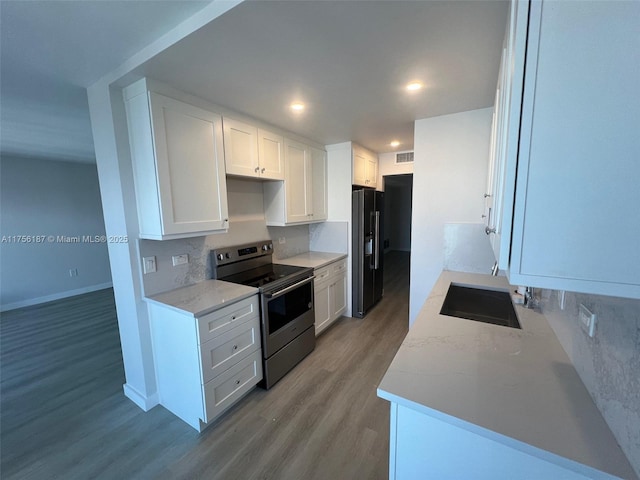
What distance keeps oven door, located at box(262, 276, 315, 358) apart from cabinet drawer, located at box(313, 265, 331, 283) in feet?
0.69

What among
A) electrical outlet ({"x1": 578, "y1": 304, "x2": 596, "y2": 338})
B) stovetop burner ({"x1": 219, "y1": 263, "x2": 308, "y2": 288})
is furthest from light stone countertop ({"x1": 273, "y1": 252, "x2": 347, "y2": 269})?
electrical outlet ({"x1": 578, "y1": 304, "x2": 596, "y2": 338})

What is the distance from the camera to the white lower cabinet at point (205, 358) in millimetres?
1681

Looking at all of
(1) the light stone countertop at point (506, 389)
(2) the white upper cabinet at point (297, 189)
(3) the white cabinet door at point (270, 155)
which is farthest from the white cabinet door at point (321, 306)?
(1) the light stone countertop at point (506, 389)

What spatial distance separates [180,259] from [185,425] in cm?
122

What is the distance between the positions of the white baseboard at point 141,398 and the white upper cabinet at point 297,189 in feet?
6.22

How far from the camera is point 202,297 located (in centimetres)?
187

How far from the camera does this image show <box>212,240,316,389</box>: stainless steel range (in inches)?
84.4

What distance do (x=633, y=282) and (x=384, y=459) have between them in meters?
1.63

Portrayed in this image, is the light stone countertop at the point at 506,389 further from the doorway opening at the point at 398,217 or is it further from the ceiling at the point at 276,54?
the doorway opening at the point at 398,217

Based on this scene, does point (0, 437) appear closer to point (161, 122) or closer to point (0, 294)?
point (161, 122)

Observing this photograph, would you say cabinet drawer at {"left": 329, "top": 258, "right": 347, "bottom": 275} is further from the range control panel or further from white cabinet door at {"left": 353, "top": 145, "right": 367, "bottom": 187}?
white cabinet door at {"left": 353, "top": 145, "right": 367, "bottom": 187}

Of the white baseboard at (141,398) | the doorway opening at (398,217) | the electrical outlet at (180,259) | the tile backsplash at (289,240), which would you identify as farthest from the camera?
the doorway opening at (398,217)

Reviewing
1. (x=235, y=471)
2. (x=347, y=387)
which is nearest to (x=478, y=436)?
(x=235, y=471)

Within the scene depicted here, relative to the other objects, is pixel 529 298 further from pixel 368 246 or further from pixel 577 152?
pixel 368 246
